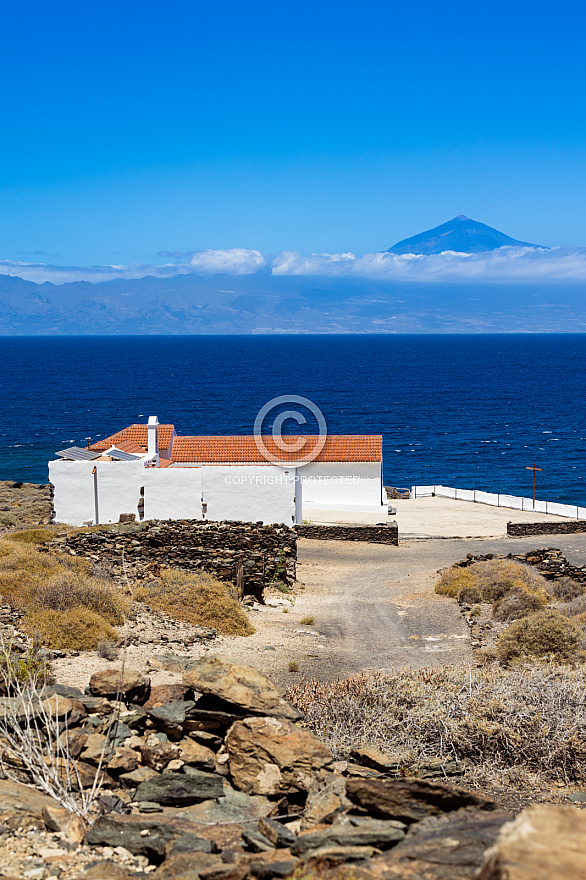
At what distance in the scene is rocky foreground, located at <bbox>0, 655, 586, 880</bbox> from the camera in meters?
4.32

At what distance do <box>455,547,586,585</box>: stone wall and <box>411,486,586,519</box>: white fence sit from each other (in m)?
13.1

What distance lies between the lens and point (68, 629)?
11.6 metres

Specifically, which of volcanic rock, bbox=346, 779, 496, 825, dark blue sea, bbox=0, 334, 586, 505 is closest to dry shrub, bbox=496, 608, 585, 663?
volcanic rock, bbox=346, 779, 496, 825

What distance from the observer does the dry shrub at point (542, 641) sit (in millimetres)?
12039

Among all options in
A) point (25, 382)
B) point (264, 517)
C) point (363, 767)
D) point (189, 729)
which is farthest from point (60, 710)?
point (25, 382)

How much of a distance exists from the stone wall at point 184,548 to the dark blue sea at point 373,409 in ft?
121

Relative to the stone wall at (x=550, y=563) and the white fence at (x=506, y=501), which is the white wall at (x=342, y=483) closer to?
the white fence at (x=506, y=501)

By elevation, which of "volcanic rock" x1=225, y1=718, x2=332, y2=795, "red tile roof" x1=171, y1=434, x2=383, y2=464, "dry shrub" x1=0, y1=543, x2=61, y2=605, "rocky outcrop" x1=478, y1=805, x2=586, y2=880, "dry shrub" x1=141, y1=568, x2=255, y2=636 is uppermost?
"rocky outcrop" x1=478, y1=805, x2=586, y2=880

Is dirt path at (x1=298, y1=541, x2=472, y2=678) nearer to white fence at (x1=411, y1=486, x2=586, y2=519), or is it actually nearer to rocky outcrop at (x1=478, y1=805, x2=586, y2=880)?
rocky outcrop at (x1=478, y1=805, x2=586, y2=880)

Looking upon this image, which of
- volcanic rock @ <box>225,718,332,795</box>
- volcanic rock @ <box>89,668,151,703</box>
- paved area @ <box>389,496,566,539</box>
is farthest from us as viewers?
paved area @ <box>389,496,566,539</box>

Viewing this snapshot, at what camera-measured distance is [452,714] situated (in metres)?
8.85

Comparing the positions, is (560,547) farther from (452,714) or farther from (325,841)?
(325,841)

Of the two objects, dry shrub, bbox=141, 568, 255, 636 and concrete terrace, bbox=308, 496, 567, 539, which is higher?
dry shrub, bbox=141, 568, 255, 636

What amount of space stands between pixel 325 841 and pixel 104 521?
806 inches
